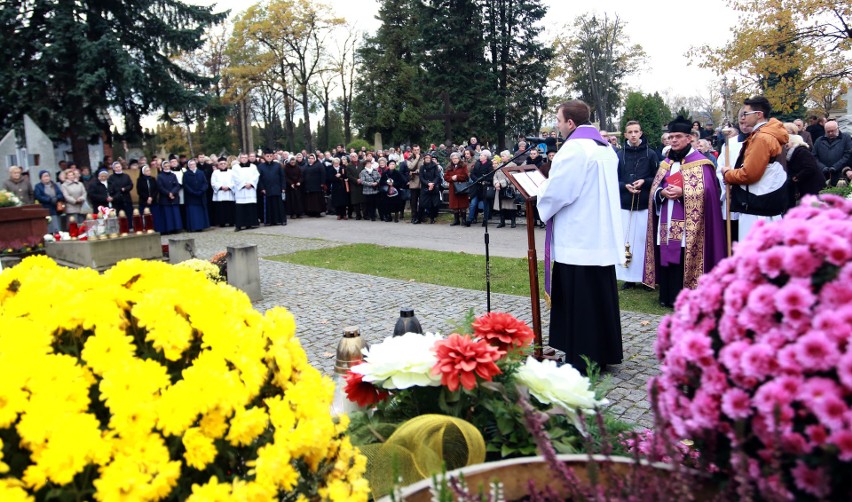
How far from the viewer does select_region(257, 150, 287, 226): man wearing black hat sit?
1930 centimetres

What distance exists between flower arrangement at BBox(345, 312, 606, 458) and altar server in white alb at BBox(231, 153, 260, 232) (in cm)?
1684

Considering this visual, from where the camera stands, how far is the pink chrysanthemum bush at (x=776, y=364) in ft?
4.36

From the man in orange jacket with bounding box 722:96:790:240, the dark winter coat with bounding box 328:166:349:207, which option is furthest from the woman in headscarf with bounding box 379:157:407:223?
the man in orange jacket with bounding box 722:96:790:240

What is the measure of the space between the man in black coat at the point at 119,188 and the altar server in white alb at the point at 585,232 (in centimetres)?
1522

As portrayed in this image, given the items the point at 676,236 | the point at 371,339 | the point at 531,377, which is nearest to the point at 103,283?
the point at 531,377

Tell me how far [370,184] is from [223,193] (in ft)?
13.8

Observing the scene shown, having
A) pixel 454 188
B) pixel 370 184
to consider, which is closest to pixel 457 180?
pixel 454 188

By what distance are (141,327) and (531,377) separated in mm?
1410

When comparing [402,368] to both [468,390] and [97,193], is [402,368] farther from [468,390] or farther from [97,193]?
[97,193]

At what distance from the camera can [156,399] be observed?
158 centimetres

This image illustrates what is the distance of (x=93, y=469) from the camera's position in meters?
1.51

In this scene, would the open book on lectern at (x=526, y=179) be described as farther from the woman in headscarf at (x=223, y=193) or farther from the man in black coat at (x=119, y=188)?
the woman in headscarf at (x=223, y=193)

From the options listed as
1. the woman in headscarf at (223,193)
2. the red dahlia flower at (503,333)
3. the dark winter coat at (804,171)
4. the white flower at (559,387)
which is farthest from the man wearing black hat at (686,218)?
the woman in headscarf at (223,193)

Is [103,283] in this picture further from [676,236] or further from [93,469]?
[676,236]
